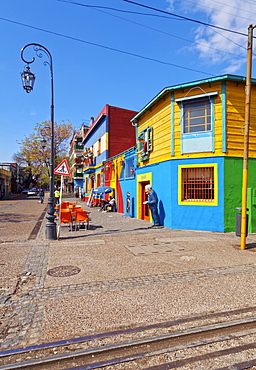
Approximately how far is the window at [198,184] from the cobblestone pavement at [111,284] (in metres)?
2.66

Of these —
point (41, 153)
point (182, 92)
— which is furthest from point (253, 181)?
point (41, 153)

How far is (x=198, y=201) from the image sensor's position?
11.0 metres

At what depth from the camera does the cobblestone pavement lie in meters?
3.59

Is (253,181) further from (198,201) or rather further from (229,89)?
(229,89)

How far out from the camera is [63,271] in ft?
18.8

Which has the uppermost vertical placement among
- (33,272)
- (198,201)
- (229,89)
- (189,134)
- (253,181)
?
(229,89)

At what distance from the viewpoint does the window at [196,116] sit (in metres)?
10.9

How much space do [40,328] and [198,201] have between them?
8765mm

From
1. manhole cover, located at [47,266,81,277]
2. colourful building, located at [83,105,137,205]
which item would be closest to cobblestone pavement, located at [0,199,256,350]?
manhole cover, located at [47,266,81,277]

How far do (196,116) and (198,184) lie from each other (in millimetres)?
2977

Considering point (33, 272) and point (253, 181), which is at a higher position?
point (253, 181)

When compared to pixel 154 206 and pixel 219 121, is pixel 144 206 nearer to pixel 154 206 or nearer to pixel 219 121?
pixel 154 206

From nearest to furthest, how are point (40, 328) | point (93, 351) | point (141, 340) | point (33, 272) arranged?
point (93, 351) < point (141, 340) < point (40, 328) < point (33, 272)

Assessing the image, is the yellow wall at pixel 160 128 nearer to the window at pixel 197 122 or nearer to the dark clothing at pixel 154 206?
the window at pixel 197 122
